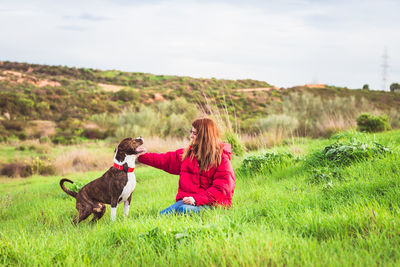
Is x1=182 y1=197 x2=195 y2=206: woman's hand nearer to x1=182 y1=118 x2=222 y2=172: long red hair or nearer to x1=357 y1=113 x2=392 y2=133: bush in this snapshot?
x1=182 y1=118 x2=222 y2=172: long red hair

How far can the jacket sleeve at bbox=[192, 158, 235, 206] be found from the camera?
13.1 feet

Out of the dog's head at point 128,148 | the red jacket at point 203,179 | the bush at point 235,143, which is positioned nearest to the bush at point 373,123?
the bush at point 235,143

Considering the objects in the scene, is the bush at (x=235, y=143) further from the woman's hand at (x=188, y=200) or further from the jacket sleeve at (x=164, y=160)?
the woman's hand at (x=188, y=200)

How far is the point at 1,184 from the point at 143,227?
30.2 ft

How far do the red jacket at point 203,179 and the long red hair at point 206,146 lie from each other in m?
0.09

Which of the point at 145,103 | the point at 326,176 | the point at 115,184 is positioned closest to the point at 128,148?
the point at 115,184

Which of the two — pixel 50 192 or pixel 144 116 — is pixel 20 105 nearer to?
pixel 144 116

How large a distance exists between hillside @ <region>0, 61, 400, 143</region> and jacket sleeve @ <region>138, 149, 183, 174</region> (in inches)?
154

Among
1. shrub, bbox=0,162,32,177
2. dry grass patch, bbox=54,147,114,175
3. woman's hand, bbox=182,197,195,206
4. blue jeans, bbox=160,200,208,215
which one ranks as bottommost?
shrub, bbox=0,162,32,177

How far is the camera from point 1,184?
1028 centimetres

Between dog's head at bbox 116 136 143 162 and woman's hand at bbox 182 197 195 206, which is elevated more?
dog's head at bbox 116 136 143 162

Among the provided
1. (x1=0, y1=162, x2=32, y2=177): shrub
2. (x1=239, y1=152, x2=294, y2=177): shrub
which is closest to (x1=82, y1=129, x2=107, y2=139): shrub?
(x1=0, y1=162, x2=32, y2=177): shrub

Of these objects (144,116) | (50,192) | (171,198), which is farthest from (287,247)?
(144,116)

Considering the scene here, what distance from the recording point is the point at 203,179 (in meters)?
4.15
